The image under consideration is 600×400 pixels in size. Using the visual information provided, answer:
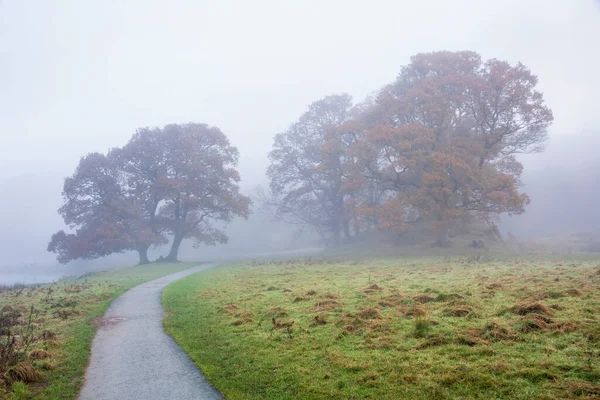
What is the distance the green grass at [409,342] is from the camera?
6.39 metres

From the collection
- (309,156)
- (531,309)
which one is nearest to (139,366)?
(531,309)

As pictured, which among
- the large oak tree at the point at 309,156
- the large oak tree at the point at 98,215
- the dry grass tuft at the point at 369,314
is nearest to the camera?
the dry grass tuft at the point at 369,314

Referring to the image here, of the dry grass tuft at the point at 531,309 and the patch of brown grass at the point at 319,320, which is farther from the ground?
the dry grass tuft at the point at 531,309

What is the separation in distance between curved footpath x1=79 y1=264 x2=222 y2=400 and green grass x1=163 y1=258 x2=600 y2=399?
1.44 feet

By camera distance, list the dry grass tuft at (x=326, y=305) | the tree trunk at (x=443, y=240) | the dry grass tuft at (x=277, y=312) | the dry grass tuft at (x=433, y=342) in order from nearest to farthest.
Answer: the dry grass tuft at (x=433, y=342), the dry grass tuft at (x=277, y=312), the dry grass tuft at (x=326, y=305), the tree trunk at (x=443, y=240)

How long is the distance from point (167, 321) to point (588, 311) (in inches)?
521

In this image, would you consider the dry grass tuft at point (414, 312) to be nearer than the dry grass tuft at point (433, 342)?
No

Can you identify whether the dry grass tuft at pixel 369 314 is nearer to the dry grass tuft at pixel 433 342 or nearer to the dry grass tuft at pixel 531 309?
the dry grass tuft at pixel 433 342

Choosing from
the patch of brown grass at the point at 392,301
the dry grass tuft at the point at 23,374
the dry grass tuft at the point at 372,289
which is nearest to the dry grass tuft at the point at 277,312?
the patch of brown grass at the point at 392,301

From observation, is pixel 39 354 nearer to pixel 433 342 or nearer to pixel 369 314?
pixel 369 314

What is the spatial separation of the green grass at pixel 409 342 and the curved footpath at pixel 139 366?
440mm

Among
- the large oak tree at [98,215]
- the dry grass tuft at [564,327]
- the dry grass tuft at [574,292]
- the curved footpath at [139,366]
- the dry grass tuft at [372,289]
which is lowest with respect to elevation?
the curved footpath at [139,366]

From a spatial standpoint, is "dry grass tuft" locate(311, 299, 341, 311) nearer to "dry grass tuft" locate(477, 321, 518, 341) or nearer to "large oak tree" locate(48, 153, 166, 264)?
"dry grass tuft" locate(477, 321, 518, 341)

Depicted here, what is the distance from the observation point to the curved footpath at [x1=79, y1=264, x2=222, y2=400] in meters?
7.53
